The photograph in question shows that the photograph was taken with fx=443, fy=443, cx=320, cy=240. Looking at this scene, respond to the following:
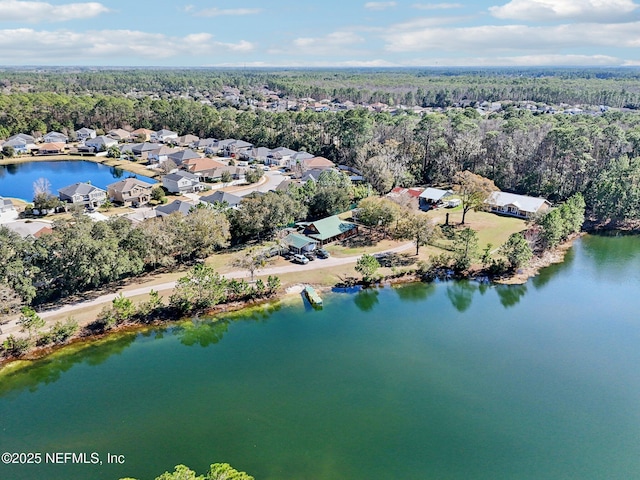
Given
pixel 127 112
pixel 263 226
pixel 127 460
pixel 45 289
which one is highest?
pixel 127 112

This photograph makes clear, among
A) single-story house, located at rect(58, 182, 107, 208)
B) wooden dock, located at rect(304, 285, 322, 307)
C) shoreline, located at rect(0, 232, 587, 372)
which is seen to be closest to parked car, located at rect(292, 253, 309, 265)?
shoreline, located at rect(0, 232, 587, 372)

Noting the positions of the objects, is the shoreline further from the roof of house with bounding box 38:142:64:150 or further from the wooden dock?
the roof of house with bounding box 38:142:64:150

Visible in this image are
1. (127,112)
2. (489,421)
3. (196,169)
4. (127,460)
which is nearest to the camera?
(127,460)

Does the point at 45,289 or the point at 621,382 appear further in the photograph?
the point at 45,289

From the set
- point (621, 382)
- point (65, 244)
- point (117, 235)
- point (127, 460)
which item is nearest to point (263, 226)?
point (117, 235)

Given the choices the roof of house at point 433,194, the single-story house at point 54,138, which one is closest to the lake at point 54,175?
the single-story house at point 54,138

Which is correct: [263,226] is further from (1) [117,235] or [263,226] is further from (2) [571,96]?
(2) [571,96]

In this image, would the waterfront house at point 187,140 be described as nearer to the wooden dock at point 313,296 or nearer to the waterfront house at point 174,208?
the waterfront house at point 174,208
